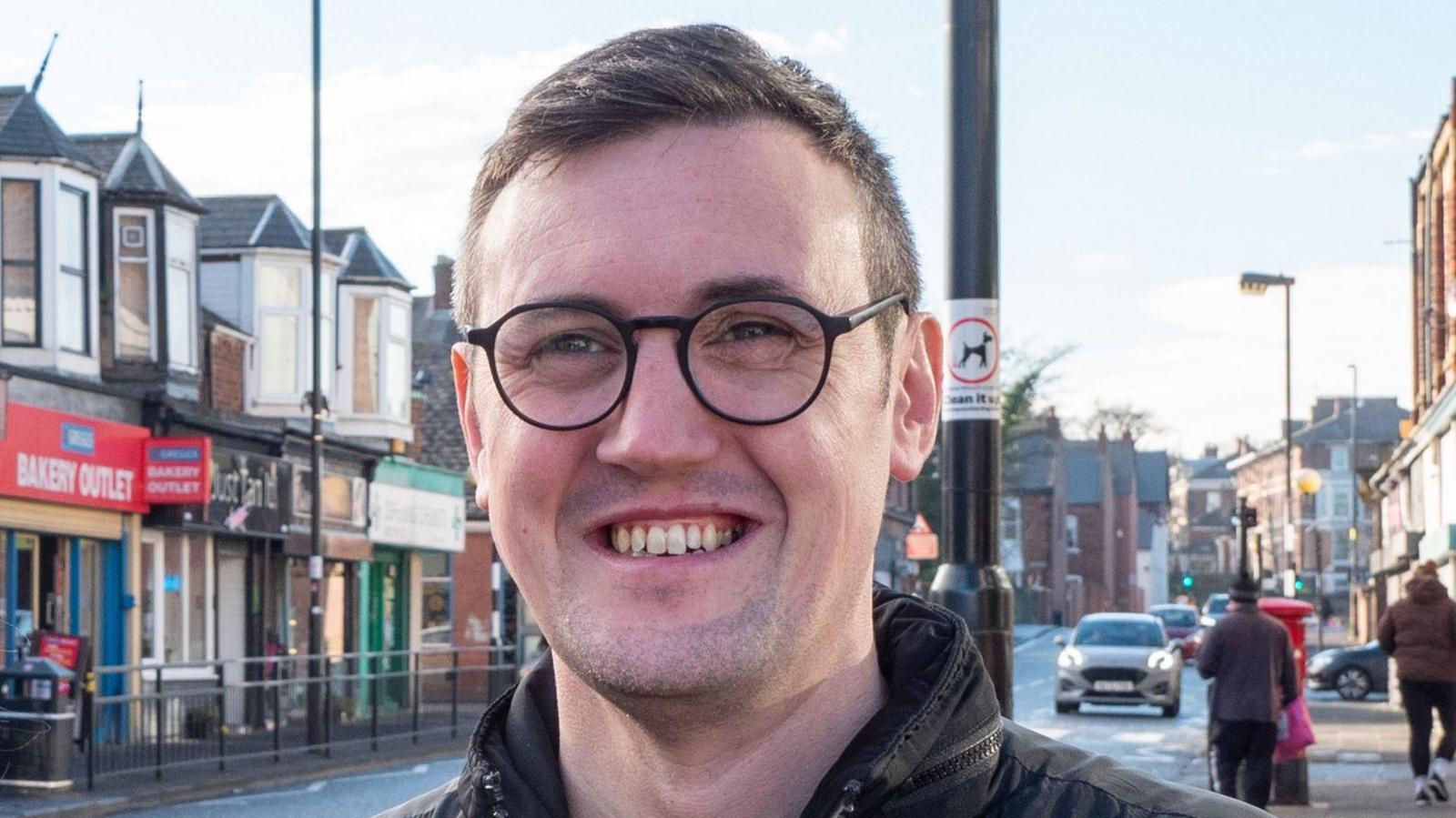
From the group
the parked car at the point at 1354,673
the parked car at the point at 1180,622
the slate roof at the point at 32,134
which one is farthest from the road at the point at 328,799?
the parked car at the point at 1180,622

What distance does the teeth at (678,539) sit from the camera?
2199mm

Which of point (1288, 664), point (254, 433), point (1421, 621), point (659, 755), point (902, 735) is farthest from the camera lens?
point (254, 433)

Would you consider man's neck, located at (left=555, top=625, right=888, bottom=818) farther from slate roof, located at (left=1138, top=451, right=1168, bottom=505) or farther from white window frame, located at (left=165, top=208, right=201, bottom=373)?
slate roof, located at (left=1138, top=451, right=1168, bottom=505)

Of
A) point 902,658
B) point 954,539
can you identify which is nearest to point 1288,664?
point 954,539

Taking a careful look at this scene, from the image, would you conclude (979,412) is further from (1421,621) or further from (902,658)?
(1421,621)

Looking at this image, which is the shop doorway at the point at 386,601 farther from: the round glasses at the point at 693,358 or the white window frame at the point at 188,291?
the round glasses at the point at 693,358

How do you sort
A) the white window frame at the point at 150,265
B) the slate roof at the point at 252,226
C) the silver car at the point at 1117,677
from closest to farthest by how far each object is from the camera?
the white window frame at the point at 150,265
the silver car at the point at 1117,677
the slate roof at the point at 252,226

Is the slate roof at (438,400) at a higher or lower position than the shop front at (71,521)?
higher

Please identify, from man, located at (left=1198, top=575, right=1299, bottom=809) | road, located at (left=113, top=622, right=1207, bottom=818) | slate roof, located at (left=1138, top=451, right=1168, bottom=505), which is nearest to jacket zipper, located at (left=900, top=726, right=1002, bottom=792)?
road, located at (left=113, top=622, right=1207, bottom=818)

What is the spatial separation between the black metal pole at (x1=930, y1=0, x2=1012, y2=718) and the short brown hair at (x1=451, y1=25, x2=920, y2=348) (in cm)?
512

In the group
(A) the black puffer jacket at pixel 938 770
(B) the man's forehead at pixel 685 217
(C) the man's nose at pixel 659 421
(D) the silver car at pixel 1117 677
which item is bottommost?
(D) the silver car at pixel 1117 677

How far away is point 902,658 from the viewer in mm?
2338

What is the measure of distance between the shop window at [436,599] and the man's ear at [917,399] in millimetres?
36916

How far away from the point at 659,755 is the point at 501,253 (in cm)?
61
